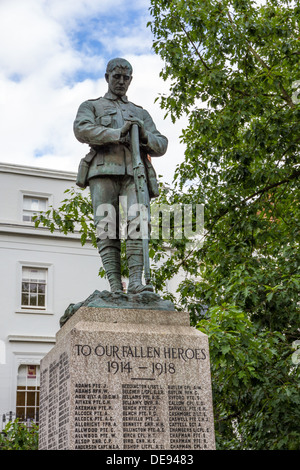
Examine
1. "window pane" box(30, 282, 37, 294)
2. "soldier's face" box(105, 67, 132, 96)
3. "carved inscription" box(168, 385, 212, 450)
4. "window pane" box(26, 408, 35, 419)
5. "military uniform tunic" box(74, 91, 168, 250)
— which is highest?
"window pane" box(30, 282, 37, 294)

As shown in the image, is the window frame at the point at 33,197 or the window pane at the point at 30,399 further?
the window frame at the point at 33,197

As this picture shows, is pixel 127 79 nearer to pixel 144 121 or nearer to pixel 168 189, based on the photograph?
pixel 144 121

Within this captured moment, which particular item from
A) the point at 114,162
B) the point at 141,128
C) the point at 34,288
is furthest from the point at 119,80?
the point at 34,288

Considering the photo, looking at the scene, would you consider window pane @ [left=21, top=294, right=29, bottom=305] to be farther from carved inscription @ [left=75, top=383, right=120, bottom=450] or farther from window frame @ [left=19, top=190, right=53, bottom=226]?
carved inscription @ [left=75, top=383, right=120, bottom=450]

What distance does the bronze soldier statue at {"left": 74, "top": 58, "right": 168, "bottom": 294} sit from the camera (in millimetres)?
7473

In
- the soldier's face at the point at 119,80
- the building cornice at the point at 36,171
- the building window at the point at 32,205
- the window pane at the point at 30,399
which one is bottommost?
the window pane at the point at 30,399

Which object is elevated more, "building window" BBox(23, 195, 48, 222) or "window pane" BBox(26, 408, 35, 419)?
"building window" BBox(23, 195, 48, 222)

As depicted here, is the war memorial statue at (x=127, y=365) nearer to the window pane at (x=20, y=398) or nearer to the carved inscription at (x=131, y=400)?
the carved inscription at (x=131, y=400)

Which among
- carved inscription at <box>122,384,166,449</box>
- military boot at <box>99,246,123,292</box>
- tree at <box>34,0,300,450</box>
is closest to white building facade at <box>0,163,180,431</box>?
tree at <box>34,0,300,450</box>

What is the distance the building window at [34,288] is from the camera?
2875cm

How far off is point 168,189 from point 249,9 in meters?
4.51

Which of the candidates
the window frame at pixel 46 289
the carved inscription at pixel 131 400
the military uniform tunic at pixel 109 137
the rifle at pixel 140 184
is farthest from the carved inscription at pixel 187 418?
the window frame at pixel 46 289

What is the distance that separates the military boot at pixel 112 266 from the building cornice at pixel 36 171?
22.9 meters

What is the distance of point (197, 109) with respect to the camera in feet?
47.4
